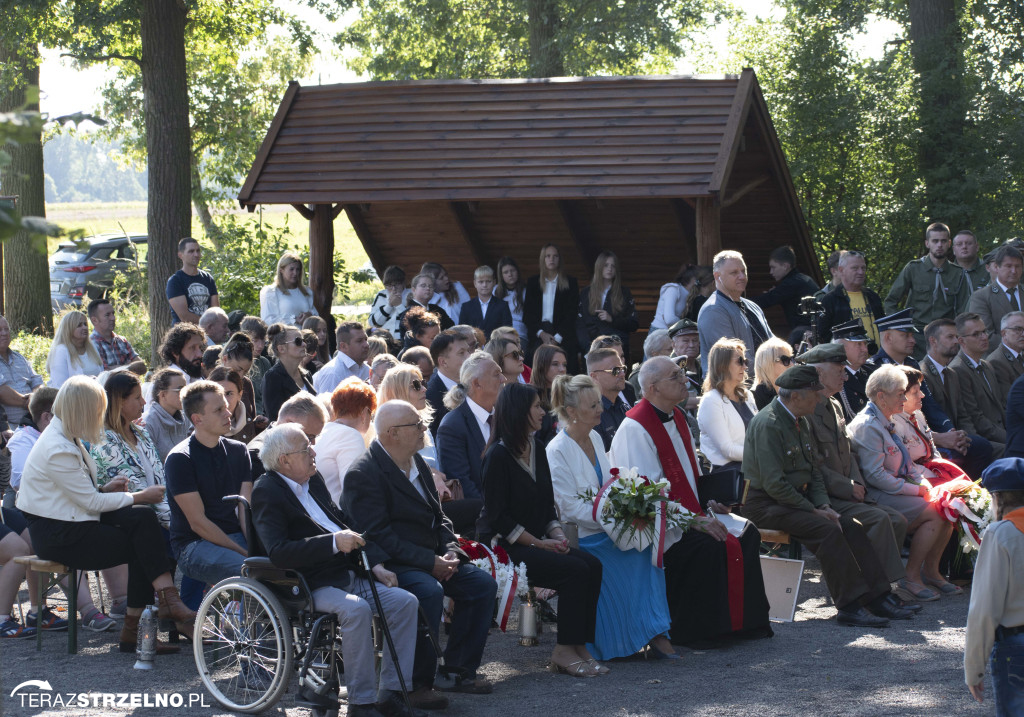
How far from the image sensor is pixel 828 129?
613 inches

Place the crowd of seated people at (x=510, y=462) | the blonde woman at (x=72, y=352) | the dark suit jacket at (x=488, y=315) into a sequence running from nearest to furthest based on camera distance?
→ 1. the crowd of seated people at (x=510, y=462)
2. the blonde woman at (x=72, y=352)
3. the dark suit jacket at (x=488, y=315)

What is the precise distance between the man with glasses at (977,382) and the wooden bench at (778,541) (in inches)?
112

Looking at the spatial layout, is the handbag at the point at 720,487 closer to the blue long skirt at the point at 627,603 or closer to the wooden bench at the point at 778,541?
the wooden bench at the point at 778,541

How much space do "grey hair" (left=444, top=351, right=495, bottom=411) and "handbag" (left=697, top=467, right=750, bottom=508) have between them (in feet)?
5.07

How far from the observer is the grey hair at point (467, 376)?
7484 mm

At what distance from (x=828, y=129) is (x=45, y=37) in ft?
35.5

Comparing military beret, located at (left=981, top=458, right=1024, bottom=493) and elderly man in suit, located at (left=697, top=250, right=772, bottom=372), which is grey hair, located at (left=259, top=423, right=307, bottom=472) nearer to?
military beret, located at (left=981, top=458, right=1024, bottom=493)

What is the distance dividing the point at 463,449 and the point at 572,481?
926 millimetres

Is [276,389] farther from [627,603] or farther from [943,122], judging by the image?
[943,122]

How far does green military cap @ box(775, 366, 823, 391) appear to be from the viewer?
735 cm

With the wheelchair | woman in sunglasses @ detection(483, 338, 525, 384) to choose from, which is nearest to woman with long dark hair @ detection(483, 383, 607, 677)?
the wheelchair

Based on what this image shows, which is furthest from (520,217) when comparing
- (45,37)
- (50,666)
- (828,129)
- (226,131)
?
(226,131)

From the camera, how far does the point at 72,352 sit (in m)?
9.82

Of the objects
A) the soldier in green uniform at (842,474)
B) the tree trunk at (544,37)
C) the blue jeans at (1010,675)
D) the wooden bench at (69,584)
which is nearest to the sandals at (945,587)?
the soldier in green uniform at (842,474)
